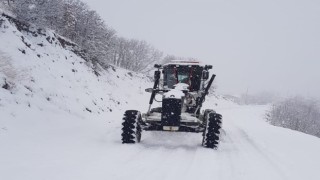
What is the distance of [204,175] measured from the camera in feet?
22.8

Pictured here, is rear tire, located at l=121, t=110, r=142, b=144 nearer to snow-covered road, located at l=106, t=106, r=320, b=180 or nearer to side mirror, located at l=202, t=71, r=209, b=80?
snow-covered road, located at l=106, t=106, r=320, b=180

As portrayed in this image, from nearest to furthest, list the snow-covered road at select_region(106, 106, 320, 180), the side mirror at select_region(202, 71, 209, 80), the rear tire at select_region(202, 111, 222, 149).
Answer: the snow-covered road at select_region(106, 106, 320, 180), the rear tire at select_region(202, 111, 222, 149), the side mirror at select_region(202, 71, 209, 80)

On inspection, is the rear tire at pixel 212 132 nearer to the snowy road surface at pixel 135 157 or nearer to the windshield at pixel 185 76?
the snowy road surface at pixel 135 157

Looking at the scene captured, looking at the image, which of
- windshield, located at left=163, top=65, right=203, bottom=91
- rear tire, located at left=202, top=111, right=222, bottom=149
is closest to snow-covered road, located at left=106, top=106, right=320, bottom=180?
rear tire, located at left=202, top=111, right=222, bottom=149

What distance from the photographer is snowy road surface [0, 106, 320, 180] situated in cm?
668

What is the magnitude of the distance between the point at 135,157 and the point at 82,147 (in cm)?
170

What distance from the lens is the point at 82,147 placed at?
9.15 meters

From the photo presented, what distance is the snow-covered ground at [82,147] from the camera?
22.7 ft

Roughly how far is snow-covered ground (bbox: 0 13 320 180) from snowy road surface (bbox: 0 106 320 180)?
0.06ft

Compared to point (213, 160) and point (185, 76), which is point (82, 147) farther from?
point (185, 76)

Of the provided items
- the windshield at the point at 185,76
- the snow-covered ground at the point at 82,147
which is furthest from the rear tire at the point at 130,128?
the windshield at the point at 185,76

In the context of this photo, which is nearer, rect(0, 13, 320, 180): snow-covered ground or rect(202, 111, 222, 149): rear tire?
rect(0, 13, 320, 180): snow-covered ground

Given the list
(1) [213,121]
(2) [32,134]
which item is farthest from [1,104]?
(1) [213,121]

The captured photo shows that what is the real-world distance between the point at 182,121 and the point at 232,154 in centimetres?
175
